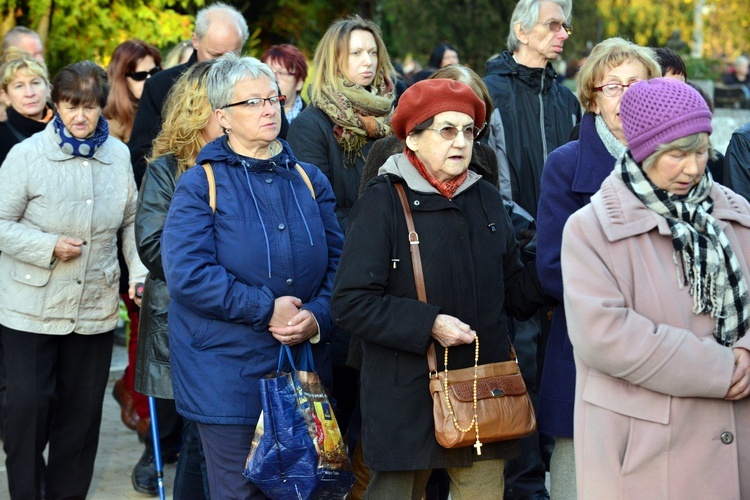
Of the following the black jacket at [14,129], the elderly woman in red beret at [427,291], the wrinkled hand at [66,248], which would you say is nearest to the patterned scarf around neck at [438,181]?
the elderly woman in red beret at [427,291]

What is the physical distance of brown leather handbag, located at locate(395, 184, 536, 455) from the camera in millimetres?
4215

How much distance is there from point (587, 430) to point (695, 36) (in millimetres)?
40250

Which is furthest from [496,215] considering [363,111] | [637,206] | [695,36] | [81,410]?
[695,36]

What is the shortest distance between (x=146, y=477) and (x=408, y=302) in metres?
2.96

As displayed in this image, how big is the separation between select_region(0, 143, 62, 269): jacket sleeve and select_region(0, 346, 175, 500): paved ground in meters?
1.54

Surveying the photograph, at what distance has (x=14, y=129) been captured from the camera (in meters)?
7.01

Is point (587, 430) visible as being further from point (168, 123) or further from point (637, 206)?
point (168, 123)

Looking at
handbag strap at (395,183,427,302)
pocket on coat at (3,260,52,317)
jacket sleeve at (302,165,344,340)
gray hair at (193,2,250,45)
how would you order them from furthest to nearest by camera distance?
gray hair at (193,2,250,45) < pocket on coat at (3,260,52,317) < jacket sleeve at (302,165,344,340) < handbag strap at (395,183,427,302)

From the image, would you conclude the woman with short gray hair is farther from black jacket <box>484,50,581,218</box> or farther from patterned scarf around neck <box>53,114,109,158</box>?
black jacket <box>484,50,581,218</box>

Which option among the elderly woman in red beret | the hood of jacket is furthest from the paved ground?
the hood of jacket

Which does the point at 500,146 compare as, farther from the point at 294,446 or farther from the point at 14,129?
the point at 14,129

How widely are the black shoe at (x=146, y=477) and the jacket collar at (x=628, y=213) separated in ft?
12.3

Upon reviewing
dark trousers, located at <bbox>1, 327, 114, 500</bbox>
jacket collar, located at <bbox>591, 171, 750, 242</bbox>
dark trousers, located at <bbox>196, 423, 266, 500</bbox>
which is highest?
jacket collar, located at <bbox>591, 171, 750, 242</bbox>

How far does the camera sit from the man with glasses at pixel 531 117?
5926mm
